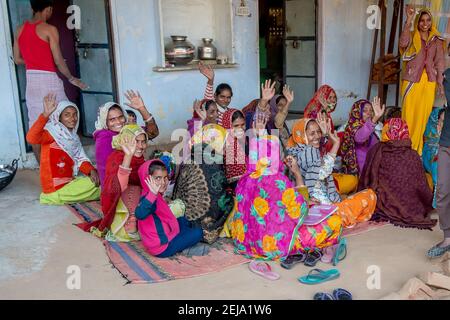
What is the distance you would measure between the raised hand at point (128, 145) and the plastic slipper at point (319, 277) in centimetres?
129

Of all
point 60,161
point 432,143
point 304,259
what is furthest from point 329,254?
point 60,161

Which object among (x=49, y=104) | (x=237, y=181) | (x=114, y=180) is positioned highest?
(x=49, y=104)

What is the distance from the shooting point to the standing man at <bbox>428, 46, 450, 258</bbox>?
119 inches

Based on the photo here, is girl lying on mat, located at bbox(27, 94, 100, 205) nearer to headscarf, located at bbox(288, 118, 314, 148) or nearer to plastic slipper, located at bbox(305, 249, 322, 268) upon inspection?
headscarf, located at bbox(288, 118, 314, 148)

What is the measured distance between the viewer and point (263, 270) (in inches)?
115

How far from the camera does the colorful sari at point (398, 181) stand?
3715 millimetres

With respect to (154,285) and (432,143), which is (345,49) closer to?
(432,143)

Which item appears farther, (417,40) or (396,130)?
(417,40)

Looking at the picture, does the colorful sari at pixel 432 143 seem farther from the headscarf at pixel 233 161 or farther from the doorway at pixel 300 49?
the doorway at pixel 300 49

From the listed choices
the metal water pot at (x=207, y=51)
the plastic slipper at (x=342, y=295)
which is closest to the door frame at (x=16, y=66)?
the metal water pot at (x=207, y=51)

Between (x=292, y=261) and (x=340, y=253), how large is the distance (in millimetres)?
312

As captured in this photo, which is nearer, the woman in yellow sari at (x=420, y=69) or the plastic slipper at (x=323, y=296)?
the plastic slipper at (x=323, y=296)
